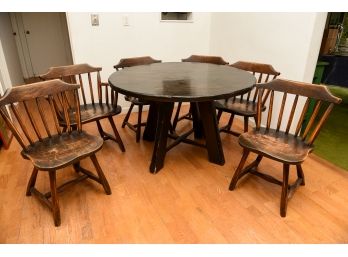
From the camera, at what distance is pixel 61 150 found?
5.19 feet

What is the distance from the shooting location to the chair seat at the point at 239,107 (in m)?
2.17

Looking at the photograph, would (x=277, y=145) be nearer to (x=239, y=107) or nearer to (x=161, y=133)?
(x=239, y=107)

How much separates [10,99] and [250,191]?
5.63ft

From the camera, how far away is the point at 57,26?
16.7ft

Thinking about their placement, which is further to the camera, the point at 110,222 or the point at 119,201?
the point at 119,201

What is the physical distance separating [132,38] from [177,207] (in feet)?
7.30

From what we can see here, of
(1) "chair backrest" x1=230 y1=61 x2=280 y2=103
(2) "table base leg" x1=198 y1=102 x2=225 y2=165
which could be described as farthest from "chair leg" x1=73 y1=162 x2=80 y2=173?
(1) "chair backrest" x1=230 y1=61 x2=280 y2=103

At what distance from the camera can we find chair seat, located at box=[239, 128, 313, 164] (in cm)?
150

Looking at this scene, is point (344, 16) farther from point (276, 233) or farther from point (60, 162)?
point (60, 162)

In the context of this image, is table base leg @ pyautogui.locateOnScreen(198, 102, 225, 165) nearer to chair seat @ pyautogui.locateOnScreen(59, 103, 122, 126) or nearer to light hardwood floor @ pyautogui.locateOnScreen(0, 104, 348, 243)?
light hardwood floor @ pyautogui.locateOnScreen(0, 104, 348, 243)

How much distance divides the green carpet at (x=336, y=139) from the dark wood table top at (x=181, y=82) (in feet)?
3.66

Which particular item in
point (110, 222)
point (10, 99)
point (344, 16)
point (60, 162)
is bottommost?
point (110, 222)

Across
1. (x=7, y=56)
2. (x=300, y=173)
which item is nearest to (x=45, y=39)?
(x=7, y=56)

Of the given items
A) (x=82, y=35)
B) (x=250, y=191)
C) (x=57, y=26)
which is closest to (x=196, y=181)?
(x=250, y=191)
